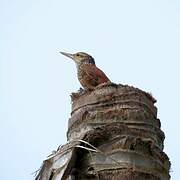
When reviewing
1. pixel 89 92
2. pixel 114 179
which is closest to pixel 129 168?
pixel 114 179

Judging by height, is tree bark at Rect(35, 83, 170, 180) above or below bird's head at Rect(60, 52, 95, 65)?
below

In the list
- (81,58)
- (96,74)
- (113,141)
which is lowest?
(113,141)

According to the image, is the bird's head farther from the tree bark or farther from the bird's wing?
the tree bark

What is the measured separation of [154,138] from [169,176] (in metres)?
0.26

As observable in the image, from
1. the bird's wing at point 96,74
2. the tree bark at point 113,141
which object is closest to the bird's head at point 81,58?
the bird's wing at point 96,74

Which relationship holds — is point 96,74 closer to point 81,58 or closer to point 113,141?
point 81,58

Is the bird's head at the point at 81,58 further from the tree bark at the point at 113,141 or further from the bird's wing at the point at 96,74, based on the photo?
the tree bark at the point at 113,141

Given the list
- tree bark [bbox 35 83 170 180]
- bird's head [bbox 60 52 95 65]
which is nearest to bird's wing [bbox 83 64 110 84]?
bird's head [bbox 60 52 95 65]

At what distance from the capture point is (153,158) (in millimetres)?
2906

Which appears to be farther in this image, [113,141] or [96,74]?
[96,74]

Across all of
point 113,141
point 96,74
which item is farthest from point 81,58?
point 113,141

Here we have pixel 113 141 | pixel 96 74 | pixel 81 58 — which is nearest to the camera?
pixel 113 141

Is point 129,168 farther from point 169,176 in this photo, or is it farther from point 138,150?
point 169,176

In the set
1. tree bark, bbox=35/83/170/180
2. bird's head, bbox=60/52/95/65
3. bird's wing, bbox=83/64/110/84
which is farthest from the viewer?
bird's head, bbox=60/52/95/65
